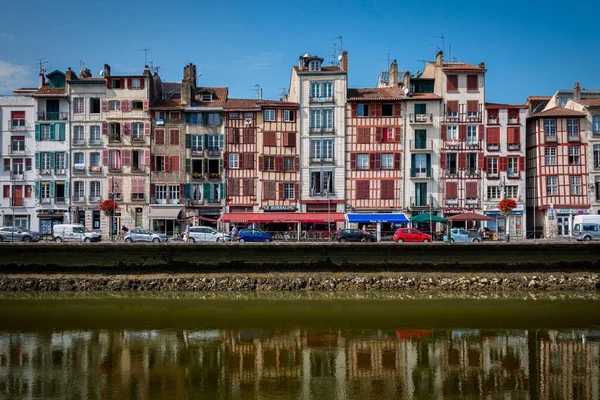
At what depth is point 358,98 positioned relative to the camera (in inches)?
1879

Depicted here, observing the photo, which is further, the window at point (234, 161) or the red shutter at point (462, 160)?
the window at point (234, 161)

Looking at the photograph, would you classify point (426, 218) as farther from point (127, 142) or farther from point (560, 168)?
point (127, 142)

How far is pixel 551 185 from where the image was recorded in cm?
4678

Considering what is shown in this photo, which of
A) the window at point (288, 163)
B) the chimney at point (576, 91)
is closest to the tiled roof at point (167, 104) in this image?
the window at point (288, 163)

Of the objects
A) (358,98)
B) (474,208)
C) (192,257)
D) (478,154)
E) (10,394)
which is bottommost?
(10,394)

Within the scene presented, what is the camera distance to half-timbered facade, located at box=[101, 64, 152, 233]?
47812mm

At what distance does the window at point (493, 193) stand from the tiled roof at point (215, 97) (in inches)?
973

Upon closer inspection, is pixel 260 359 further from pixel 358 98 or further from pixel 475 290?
pixel 358 98

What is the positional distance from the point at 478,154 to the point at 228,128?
22.0 meters

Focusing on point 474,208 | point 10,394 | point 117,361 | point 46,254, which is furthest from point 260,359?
point 474,208

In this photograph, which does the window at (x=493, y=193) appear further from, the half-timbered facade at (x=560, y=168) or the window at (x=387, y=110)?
the window at (x=387, y=110)

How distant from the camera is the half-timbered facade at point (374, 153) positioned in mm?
47656

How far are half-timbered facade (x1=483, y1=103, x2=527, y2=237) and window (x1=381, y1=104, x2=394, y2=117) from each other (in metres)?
8.19

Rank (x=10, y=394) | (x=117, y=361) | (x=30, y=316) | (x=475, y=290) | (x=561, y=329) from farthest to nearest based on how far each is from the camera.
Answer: (x=475, y=290)
(x=30, y=316)
(x=561, y=329)
(x=117, y=361)
(x=10, y=394)
